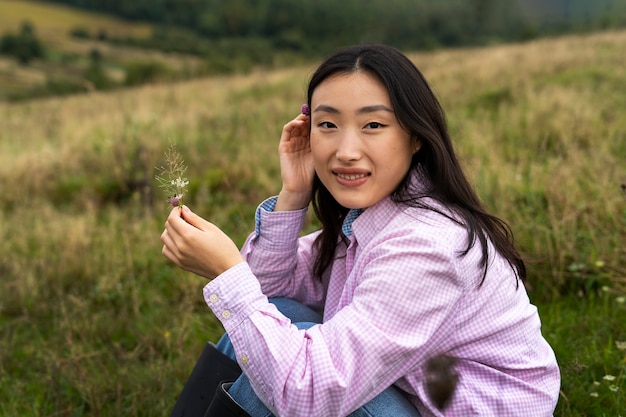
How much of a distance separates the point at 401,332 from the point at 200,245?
54cm

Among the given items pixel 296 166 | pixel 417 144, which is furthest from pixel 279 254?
pixel 417 144

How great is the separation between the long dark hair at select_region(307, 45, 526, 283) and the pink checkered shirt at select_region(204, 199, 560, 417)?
8 cm

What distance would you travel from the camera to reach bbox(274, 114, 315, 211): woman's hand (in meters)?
2.24

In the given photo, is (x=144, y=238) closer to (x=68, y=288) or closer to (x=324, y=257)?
(x=68, y=288)

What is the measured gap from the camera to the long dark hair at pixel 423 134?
173cm

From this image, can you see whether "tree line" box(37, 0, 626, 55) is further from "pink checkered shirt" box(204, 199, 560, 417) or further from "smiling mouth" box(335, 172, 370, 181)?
"pink checkered shirt" box(204, 199, 560, 417)

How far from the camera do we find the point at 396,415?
1578mm

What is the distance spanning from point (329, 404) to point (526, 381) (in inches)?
23.5

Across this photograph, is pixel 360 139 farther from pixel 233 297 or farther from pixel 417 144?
pixel 233 297

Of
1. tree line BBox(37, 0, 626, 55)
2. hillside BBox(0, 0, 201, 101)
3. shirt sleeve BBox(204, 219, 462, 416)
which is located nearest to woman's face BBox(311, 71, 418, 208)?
shirt sleeve BBox(204, 219, 462, 416)

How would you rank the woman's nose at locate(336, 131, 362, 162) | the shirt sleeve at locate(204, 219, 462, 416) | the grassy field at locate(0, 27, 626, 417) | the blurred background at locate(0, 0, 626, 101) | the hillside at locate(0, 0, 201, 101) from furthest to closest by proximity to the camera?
the blurred background at locate(0, 0, 626, 101) → the hillside at locate(0, 0, 201, 101) → the grassy field at locate(0, 27, 626, 417) → the woman's nose at locate(336, 131, 362, 162) → the shirt sleeve at locate(204, 219, 462, 416)

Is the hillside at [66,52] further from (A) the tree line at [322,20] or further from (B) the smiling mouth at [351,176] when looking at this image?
(B) the smiling mouth at [351,176]

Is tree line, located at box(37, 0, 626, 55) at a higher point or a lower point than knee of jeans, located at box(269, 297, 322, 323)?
lower

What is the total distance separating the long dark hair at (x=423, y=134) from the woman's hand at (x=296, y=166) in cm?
39
